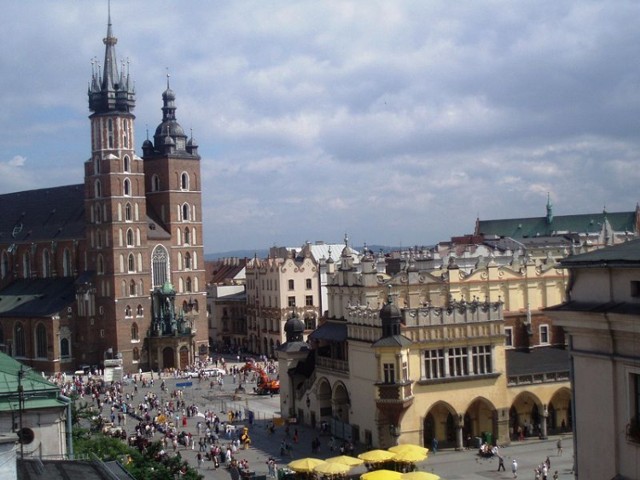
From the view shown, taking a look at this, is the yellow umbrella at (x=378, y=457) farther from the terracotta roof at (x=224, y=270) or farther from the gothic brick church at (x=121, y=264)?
the terracotta roof at (x=224, y=270)

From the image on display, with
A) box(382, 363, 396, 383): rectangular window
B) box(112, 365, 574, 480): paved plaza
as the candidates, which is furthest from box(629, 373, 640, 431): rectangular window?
box(382, 363, 396, 383): rectangular window

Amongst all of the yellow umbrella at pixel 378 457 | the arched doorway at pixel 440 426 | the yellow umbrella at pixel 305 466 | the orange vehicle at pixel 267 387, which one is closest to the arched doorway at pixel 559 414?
the arched doorway at pixel 440 426

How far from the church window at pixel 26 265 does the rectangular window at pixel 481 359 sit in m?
70.0

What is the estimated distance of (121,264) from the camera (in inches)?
3750

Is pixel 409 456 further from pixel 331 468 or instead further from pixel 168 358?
pixel 168 358

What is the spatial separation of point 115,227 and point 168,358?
1352 cm

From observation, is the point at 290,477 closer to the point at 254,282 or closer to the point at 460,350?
the point at 460,350

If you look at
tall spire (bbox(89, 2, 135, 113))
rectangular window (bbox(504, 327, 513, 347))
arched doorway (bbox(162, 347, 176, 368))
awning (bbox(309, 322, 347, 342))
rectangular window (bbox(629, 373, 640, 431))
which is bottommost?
arched doorway (bbox(162, 347, 176, 368))

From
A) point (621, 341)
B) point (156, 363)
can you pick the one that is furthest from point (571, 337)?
point (156, 363)

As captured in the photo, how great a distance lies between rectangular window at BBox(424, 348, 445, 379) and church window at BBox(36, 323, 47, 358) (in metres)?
56.1

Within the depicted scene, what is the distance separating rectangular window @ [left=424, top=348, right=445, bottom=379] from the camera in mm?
49781

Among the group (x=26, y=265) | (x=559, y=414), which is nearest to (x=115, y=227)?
(x=26, y=265)

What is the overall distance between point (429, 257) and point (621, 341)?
184 ft

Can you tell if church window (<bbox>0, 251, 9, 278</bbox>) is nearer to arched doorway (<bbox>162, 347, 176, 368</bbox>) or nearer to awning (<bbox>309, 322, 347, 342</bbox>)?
arched doorway (<bbox>162, 347, 176, 368</bbox>)
